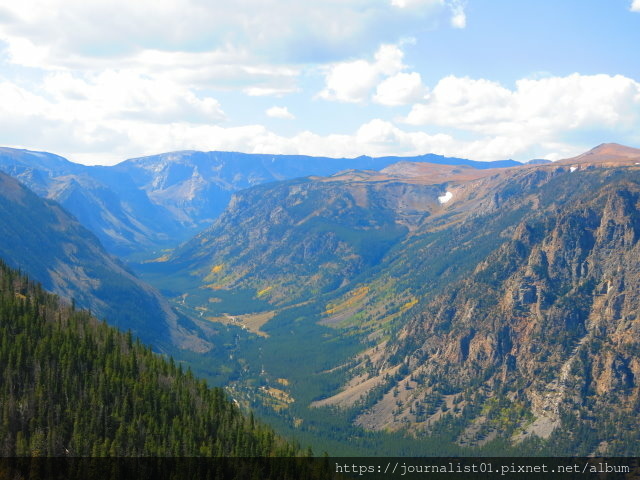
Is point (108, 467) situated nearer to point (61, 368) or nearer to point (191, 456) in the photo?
point (191, 456)

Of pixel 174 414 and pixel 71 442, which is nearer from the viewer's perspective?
pixel 71 442

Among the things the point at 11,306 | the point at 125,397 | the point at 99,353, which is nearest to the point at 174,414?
the point at 125,397

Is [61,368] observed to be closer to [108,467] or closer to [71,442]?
[71,442]

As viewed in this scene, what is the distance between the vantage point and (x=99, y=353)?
196875 mm

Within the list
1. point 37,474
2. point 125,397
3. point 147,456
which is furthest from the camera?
point 125,397

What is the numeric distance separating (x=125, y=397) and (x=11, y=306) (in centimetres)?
5557

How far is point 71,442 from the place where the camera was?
6053 inches

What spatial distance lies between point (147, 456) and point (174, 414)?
27.3 m

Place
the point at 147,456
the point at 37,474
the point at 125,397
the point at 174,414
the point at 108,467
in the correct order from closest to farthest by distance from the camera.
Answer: the point at 37,474 → the point at 108,467 → the point at 147,456 → the point at 125,397 → the point at 174,414

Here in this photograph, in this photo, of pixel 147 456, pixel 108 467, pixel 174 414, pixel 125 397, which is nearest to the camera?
pixel 108 467

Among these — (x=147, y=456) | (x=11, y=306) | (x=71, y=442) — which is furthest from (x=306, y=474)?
(x=11, y=306)

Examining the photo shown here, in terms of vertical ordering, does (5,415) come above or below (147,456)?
above

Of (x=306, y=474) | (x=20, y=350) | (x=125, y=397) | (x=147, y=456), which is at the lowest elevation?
(x=306, y=474)

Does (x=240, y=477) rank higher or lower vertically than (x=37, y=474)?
lower
